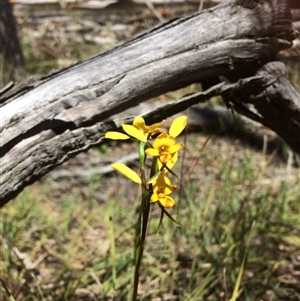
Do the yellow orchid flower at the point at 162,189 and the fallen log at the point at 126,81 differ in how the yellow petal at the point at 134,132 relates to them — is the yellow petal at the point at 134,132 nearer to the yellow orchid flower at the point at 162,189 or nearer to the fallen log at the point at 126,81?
the yellow orchid flower at the point at 162,189

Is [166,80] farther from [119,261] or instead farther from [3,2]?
[3,2]

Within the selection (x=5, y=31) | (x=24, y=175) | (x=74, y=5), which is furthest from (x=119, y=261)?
(x=74, y=5)

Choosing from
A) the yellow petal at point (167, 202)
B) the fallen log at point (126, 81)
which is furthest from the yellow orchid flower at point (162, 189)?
the fallen log at point (126, 81)

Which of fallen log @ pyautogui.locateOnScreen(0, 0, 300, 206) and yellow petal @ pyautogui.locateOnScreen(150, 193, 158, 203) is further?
fallen log @ pyautogui.locateOnScreen(0, 0, 300, 206)

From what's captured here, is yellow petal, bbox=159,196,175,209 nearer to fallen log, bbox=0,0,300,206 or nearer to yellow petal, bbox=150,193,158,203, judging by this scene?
yellow petal, bbox=150,193,158,203

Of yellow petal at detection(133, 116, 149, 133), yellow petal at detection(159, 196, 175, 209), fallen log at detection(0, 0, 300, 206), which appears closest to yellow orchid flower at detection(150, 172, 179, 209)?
yellow petal at detection(159, 196, 175, 209)

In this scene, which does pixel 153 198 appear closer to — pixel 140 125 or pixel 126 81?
pixel 140 125

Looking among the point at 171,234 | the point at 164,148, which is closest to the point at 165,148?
the point at 164,148

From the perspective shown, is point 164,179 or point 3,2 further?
point 3,2

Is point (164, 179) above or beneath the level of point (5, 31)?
beneath
